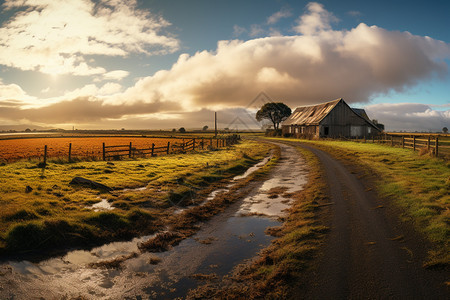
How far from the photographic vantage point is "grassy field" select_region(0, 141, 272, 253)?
7730 millimetres

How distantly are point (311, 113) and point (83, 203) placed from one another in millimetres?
59764

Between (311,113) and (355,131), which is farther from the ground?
(311,113)

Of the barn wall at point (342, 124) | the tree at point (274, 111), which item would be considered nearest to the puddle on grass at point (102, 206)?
the barn wall at point (342, 124)

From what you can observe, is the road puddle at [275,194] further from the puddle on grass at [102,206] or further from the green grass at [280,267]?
the puddle on grass at [102,206]

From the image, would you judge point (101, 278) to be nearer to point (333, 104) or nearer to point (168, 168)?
point (168, 168)

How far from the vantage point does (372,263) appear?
5.90 metres

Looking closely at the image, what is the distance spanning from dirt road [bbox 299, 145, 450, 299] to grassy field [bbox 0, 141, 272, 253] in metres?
5.76

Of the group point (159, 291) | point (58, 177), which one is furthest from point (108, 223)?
point (58, 177)

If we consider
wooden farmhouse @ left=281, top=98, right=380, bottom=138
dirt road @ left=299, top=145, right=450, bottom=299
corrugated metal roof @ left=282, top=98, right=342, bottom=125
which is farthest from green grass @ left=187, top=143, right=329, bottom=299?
corrugated metal roof @ left=282, top=98, right=342, bottom=125

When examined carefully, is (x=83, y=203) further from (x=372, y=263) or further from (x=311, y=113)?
(x=311, y=113)

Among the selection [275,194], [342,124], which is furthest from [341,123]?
[275,194]

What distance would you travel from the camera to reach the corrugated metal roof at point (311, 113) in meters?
55.8

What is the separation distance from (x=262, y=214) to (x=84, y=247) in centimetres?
618

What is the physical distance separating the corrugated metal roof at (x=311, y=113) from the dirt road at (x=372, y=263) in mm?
49485
